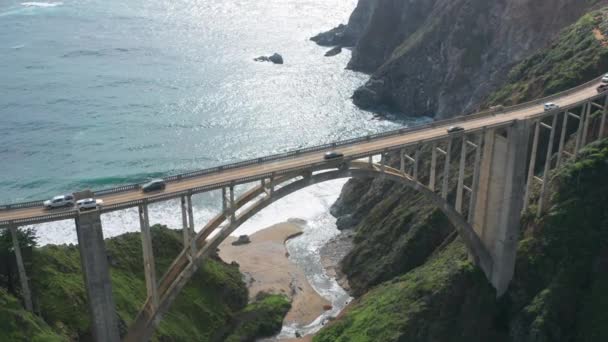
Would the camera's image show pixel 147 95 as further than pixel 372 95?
Yes

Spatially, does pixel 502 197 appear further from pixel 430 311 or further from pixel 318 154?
pixel 318 154

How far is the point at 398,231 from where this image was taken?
66.8 m

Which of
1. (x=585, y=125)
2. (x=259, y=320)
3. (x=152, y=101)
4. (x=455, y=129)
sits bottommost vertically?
(x=259, y=320)

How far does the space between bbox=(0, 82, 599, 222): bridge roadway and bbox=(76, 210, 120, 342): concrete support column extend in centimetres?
265

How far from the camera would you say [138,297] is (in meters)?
53.1

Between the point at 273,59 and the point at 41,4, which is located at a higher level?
the point at 41,4

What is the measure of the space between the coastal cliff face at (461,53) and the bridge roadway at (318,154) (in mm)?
42842

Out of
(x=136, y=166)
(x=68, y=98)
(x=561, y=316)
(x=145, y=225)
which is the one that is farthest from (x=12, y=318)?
(x=68, y=98)

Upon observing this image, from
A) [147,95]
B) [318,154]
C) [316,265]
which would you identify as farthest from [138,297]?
[147,95]

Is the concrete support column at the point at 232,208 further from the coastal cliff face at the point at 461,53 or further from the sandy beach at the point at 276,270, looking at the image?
the coastal cliff face at the point at 461,53

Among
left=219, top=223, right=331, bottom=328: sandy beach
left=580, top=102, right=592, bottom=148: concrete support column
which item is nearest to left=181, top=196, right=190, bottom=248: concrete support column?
left=219, top=223, right=331, bottom=328: sandy beach

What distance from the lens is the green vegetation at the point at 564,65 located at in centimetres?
6919

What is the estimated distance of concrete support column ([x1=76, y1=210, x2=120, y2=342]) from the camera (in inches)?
1474

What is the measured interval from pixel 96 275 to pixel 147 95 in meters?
96.7
